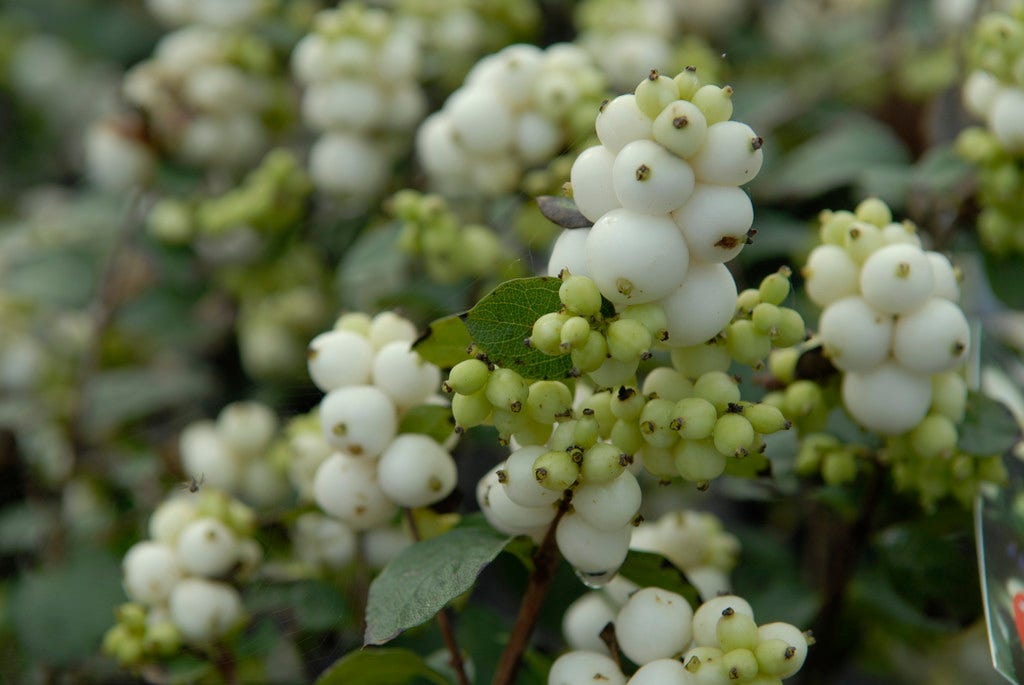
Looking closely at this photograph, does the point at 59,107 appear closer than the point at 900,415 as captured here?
No

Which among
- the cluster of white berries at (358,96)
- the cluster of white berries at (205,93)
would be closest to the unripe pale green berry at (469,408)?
the cluster of white berries at (358,96)

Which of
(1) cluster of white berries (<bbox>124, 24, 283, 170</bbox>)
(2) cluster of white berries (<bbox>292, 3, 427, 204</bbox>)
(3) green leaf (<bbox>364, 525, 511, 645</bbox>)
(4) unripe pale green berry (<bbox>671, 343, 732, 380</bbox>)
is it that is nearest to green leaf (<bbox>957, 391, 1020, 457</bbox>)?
(4) unripe pale green berry (<bbox>671, 343, 732, 380</bbox>)

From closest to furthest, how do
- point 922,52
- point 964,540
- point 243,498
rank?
point 964,540 < point 243,498 < point 922,52

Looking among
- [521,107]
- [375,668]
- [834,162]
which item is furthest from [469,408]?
[834,162]

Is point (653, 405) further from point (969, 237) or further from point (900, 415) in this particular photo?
point (969, 237)

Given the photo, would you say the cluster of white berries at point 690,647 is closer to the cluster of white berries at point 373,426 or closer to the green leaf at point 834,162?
the cluster of white berries at point 373,426

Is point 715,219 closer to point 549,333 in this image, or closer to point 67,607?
point 549,333

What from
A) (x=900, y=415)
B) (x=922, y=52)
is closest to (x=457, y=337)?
(x=900, y=415)
